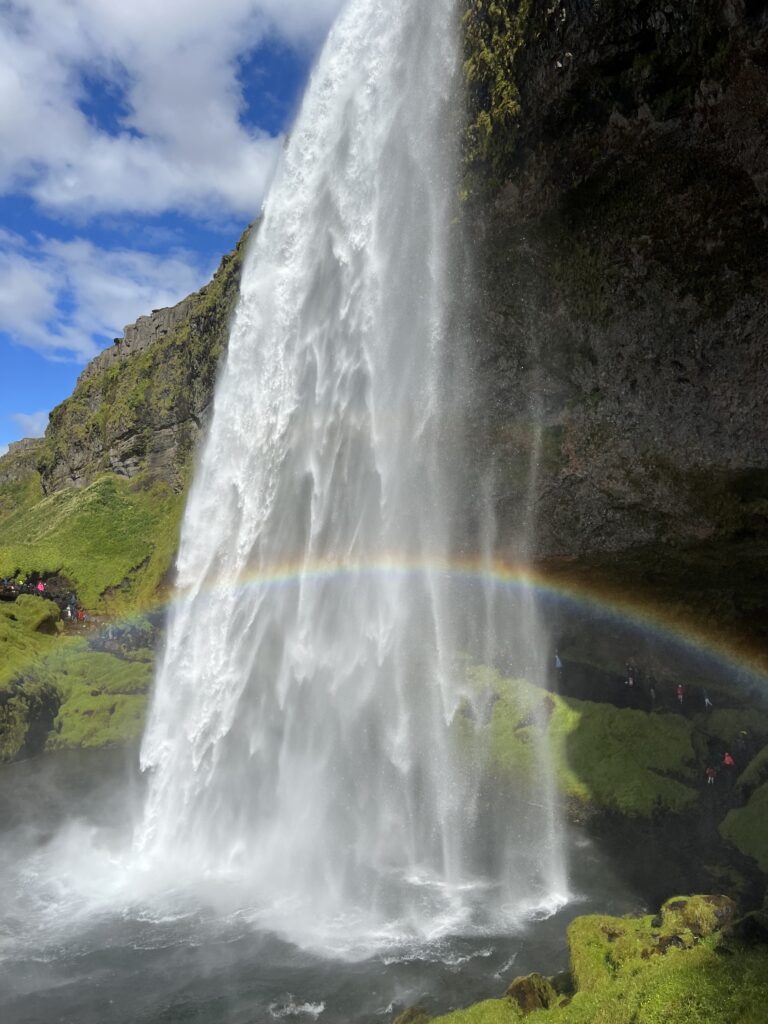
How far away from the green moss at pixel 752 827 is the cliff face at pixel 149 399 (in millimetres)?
26919

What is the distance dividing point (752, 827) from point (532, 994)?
9122mm

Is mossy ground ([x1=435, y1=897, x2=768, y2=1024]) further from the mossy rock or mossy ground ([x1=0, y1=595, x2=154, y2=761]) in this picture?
mossy ground ([x1=0, y1=595, x2=154, y2=761])

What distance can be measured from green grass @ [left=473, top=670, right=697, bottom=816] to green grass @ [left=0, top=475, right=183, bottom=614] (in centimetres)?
1949

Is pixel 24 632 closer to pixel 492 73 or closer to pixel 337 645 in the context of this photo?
pixel 337 645

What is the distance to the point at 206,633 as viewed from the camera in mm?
17641

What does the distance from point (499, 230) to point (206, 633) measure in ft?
38.9

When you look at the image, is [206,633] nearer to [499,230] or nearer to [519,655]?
[519,655]

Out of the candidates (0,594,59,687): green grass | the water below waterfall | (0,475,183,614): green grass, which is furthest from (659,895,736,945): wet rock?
(0,475,183,614): green grass

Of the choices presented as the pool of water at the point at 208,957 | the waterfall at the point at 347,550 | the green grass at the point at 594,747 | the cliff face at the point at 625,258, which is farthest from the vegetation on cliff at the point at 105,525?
the cliff face at the point at 625,258

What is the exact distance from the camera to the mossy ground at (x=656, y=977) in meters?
5.89

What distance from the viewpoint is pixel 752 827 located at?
14.4m

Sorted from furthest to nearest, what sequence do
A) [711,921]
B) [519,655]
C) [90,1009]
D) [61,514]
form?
[61,514] < [519,655] < [90,1009] < [711,921]

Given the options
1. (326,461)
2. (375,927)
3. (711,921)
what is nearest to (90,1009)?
(375,927)

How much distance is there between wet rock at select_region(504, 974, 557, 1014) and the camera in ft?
25.0
